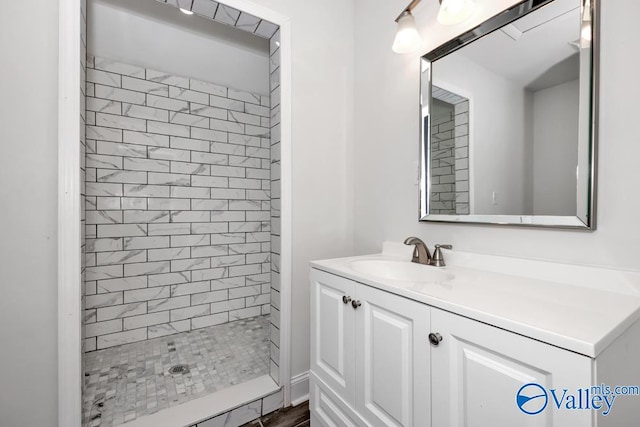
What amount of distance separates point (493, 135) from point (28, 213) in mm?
1985

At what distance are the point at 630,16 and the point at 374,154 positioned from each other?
115cm

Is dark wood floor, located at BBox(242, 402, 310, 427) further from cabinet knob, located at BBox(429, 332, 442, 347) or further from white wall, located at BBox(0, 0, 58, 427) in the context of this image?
cabinet knob, located at BBox(429, 332, 442, 347)

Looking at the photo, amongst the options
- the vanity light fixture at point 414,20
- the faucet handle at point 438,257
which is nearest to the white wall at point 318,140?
the vanity light fixture at point 414,20

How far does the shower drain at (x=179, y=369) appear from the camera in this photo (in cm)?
187

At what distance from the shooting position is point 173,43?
2178 millimetres

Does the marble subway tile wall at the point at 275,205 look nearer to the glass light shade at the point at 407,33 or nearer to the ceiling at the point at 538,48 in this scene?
the glass light shade at the point at 407,33

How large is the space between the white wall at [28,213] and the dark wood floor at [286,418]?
0.92 metres

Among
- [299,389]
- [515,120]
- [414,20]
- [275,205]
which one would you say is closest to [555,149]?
[515,120]

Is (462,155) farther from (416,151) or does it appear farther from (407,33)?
(407,33)

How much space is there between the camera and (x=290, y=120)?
170cm

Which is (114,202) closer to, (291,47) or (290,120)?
(290,120)

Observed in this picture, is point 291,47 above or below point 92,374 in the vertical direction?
above

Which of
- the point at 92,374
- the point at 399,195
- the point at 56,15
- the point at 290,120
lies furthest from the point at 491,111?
the point at 92,374

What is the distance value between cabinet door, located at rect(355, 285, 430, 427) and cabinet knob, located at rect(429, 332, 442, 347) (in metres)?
0.03
